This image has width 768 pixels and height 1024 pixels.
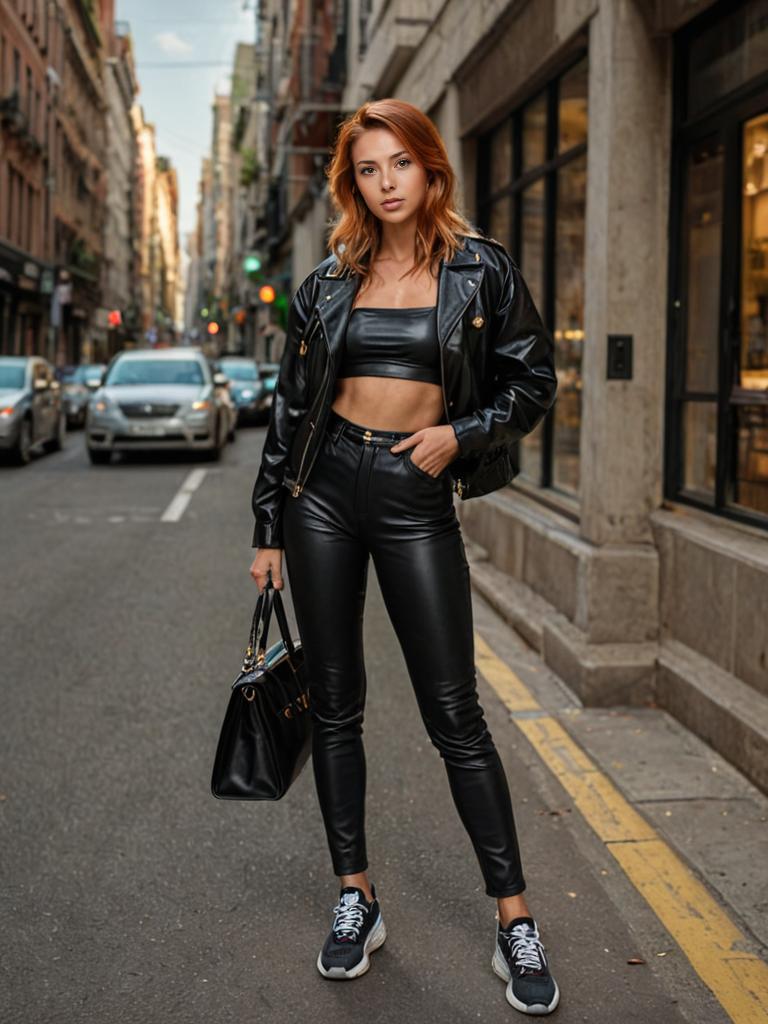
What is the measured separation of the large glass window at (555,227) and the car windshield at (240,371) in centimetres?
1993

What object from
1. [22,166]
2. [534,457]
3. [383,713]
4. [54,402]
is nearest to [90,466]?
[54,402]

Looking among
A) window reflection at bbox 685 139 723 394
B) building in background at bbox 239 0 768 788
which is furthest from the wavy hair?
window reflection at bbox 685 139 723 394

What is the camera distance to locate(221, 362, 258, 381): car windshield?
1149 inches

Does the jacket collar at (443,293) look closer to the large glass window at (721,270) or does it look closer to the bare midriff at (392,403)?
the bare midriff at (392,403)

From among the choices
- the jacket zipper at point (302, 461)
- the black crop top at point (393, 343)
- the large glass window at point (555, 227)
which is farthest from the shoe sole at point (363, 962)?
the large glass window at point (555, 227)

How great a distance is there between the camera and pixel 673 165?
5848 mm

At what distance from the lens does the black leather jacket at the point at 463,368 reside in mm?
3047

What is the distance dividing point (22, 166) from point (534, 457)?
3801 cm

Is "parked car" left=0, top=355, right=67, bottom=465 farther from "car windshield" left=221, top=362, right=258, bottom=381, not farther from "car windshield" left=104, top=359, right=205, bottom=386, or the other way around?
"car windshield" left=221, top=362, right=258, bottom=381

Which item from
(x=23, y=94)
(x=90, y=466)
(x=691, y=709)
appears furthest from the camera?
(x=23, y=94)

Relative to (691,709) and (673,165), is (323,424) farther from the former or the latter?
(673,165)

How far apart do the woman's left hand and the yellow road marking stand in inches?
57.6

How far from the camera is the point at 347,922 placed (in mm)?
3266

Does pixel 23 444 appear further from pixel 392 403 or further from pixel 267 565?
pixel 392 403
